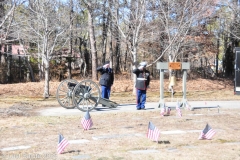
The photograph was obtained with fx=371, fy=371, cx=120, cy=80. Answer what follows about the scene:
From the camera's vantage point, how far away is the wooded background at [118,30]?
17875mm

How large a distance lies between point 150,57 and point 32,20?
18287 millimetres

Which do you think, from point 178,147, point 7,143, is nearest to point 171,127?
point 178,147

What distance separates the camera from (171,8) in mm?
→ 20188

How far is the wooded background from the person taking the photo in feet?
58.6

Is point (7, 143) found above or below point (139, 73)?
below

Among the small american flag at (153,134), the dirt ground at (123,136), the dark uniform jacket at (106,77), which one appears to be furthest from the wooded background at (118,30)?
the small american flag at (153,134)

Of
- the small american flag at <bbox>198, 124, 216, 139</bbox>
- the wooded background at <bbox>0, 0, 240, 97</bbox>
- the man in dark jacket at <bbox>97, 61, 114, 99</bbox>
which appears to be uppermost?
the wooded background at <bbox>0, 0, 240, 97</bbox>

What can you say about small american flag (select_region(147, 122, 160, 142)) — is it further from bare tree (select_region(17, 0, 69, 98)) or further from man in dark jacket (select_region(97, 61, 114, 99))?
bare tree (select_region(17, 0, 69, 98))

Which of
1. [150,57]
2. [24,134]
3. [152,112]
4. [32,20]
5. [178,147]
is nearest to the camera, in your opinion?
[178,147]

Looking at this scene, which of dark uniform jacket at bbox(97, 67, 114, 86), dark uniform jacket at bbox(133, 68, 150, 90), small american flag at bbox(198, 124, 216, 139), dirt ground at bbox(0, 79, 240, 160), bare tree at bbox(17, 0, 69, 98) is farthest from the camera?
bare tree at bbox(17, 0, 69, 98)

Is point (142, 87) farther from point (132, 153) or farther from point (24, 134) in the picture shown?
point (132, 153)

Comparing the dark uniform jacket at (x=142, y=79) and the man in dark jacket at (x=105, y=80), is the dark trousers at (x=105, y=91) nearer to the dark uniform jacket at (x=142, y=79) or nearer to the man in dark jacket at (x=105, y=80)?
the man in dark jacket at (x=105, y=80)

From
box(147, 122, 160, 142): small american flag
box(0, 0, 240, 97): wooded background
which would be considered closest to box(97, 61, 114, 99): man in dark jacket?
box(0, 0, 240, 97): wooded background

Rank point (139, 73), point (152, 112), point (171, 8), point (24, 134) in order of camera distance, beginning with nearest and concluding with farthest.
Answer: point (24, 134)
point (152, 112)
point (139, 73)
point (171, 8)
